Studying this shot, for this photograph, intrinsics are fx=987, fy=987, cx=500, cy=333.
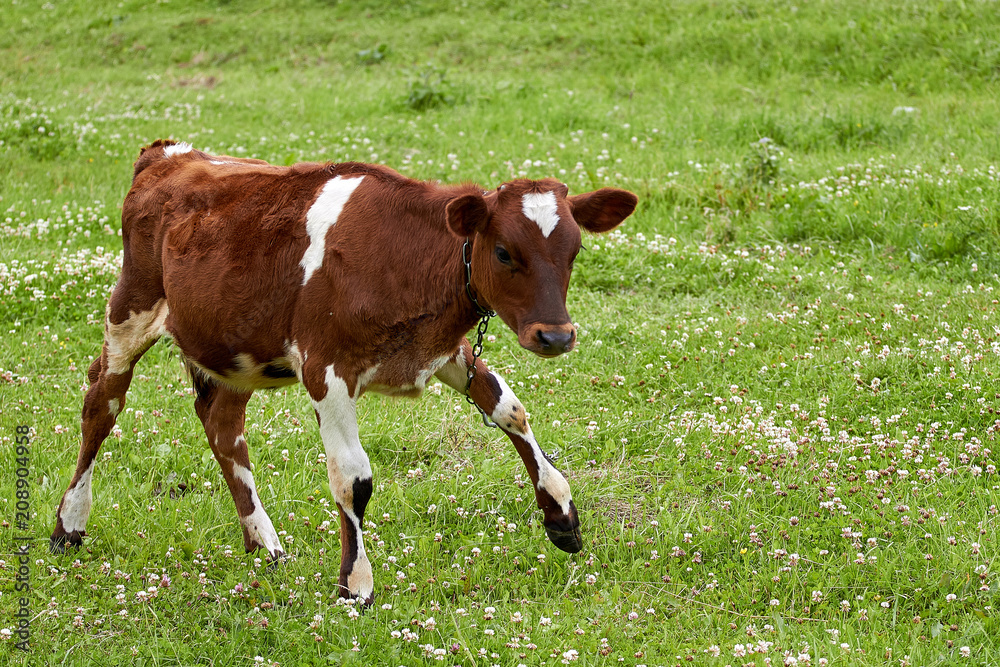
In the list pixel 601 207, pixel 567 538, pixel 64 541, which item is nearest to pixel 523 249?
pixel 601 207

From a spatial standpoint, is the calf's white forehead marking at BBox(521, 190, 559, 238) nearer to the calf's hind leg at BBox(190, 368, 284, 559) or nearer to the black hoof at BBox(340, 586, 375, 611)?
the black hoof at BBox(340, 586, 375, 611)

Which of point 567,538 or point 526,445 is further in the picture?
point 526,445

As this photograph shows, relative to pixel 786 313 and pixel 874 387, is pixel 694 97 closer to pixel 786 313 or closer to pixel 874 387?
pixel 786 313

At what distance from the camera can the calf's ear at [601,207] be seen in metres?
4.99

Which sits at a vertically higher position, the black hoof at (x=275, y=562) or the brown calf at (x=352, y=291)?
the brown calf at (x=352, y=291)

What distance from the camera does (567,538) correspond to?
5.14 metres

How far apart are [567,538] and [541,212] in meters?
1.72

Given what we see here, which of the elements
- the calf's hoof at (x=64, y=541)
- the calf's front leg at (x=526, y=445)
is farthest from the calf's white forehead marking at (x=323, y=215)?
the calf's hoof at (x=64, y=541)

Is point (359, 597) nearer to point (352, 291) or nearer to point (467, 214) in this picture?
point (352, 291)

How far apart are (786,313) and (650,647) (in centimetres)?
440

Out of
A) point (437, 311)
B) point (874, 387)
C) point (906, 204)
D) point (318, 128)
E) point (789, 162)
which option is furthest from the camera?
point (318, 128)

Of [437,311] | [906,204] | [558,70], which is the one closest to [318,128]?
[558,70]

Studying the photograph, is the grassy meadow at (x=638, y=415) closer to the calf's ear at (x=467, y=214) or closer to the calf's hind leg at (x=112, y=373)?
the calf's hind leg at (x=112, y=373)

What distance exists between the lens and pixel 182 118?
1579cm
